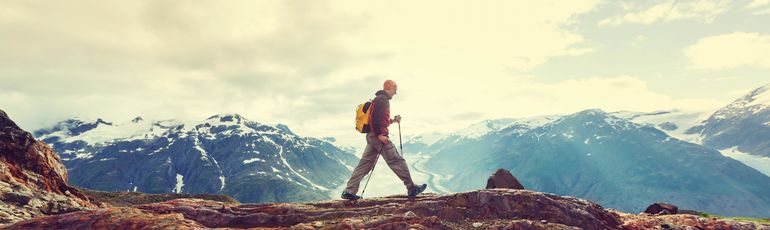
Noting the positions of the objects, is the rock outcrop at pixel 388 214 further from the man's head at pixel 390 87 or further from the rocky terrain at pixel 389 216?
the man's head at pixel 390 87

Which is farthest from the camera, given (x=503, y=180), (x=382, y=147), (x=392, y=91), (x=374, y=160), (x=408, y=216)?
(x=503, y=180)

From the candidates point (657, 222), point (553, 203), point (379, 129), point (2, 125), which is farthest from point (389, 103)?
point (2, 125)

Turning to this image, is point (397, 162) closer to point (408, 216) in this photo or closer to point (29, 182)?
point (408, 216)

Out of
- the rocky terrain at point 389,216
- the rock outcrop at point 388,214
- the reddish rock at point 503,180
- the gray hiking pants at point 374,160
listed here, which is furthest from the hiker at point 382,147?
the reddish rock at point 503,180

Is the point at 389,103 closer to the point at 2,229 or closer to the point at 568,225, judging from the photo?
the point at 568,225

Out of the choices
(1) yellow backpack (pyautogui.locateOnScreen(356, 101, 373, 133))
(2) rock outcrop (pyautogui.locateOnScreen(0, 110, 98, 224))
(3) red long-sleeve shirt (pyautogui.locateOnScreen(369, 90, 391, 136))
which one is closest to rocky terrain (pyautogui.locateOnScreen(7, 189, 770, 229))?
(3) red long-sleeve shirt (pyautogui.locateOnScreen(369, 90, 391, 136))

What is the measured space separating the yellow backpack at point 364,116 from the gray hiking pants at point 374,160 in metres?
0.33

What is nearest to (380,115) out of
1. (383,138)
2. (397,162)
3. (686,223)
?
(383,138)

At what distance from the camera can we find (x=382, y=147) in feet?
53.7

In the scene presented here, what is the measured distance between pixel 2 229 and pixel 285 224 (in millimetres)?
8445

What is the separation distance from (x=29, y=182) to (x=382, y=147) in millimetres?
20229

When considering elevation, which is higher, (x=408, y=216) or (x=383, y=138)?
(x=383, y=138)

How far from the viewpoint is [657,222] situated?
49.8 feet

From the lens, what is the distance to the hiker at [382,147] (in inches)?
635
